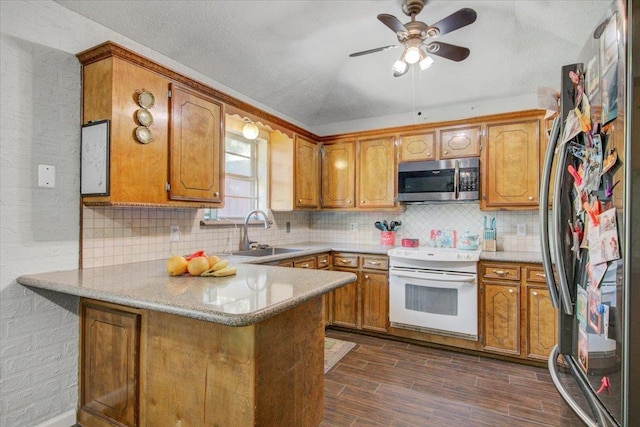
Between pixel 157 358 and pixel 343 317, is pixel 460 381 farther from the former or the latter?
pixel 157 358

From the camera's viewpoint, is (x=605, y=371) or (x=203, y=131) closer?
(x=605, y=371)

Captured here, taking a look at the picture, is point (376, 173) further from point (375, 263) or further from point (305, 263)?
point (305, 263)

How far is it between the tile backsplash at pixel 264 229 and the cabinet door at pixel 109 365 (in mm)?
447

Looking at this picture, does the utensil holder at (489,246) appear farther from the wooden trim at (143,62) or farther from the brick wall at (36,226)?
the brick wall at (36,226)

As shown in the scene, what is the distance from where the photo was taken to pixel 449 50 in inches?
97.7

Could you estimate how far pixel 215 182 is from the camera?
2684 mm

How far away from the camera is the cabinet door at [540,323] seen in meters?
2.81

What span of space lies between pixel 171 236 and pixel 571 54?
12.1 ft

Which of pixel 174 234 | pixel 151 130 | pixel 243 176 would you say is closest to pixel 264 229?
pixel 243 176

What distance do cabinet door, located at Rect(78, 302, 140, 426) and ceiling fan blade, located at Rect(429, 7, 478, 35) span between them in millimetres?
2493

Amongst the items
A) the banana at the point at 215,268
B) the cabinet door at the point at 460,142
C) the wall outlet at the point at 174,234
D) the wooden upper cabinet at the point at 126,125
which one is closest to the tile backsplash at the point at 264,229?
the wall outlet at the point at 174,234

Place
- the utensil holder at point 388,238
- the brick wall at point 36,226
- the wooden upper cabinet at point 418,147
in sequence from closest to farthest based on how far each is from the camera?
the brick wall at point 36,226 → the wooden upper cabinet at point 418,147 → the utensil holder at point 388,238

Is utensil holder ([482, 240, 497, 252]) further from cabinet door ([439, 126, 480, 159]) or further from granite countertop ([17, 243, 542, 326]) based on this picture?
granite countertop ([17, 243, 542, 326])

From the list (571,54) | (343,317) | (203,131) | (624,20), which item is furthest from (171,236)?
(571,54)
